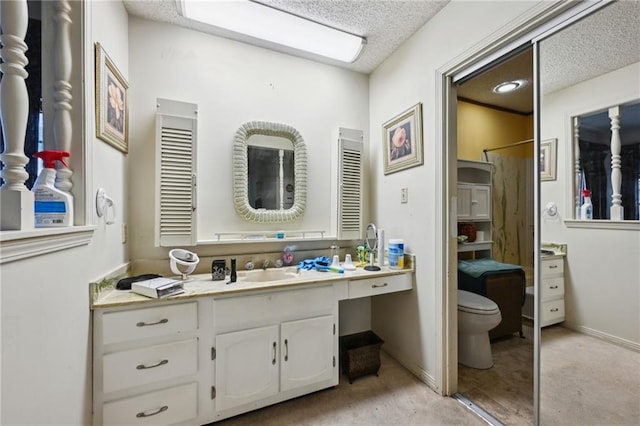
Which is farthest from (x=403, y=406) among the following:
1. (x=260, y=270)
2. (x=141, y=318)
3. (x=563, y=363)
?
(x=141, y=318)

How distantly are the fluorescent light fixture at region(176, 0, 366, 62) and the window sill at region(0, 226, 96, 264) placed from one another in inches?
58.9

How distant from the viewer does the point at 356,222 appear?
7.39 feet

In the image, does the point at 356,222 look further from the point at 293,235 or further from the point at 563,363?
the point at 563,363

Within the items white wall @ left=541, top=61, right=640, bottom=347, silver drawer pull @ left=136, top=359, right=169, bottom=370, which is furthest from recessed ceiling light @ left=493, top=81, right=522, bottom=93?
silver drawer pull @ left=136, top=359, right=169, bottom=370

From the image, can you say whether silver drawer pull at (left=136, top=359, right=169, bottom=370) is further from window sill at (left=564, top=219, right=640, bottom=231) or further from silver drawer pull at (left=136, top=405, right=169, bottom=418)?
window sill at (left=564, top=219, right=640, bottom=231)

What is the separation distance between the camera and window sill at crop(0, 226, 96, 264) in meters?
0.68

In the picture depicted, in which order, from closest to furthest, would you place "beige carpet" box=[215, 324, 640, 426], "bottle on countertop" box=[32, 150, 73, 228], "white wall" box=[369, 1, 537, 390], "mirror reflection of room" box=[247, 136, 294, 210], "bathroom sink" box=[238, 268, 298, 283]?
"bottle on countertop" box=[32, 150, 73, 228], "beige carpet" box=[215, 324, 640, 426], "white wall" box=[369, 1, 537, 390], "bathroom sink" box=[238, 268, 298, 283], "mirror reflection of room" box=[247, 136, 294, 210]

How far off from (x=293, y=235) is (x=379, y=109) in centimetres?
139

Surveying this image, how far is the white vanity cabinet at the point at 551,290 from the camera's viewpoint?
4.22ft

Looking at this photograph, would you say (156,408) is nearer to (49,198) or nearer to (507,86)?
(49,198)

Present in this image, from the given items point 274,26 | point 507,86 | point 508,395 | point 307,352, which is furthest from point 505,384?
point 274,26

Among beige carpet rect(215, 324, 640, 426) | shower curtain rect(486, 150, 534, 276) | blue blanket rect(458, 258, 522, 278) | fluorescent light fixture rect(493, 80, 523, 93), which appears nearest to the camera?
beige carpet rect(215, 324, 640, 426)

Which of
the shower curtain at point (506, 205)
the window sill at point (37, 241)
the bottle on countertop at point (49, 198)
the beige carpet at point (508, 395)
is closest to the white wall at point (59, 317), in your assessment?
the window sill at point (37, 241)

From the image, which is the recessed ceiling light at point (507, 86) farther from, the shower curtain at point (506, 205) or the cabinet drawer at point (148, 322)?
the cabinet drawer at point (148, 322)
